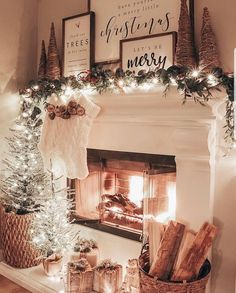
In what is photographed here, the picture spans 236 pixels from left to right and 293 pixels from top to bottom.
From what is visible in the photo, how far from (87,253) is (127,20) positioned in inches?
72.6

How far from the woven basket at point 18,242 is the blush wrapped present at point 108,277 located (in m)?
0.69

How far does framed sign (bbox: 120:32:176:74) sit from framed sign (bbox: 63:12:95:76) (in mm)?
365

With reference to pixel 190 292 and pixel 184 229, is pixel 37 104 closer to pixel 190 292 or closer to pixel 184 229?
pixel 184 229

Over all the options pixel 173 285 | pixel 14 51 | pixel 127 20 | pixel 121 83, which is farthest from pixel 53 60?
pixel 173 285

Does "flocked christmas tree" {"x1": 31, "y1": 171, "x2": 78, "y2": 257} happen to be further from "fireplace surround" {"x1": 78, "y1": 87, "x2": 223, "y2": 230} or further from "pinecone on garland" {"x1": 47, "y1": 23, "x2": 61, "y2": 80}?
"pinecone on garland" {"x1": 47, "y1": 23, "x2": 61, "y2": 80}

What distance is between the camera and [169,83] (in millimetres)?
2102

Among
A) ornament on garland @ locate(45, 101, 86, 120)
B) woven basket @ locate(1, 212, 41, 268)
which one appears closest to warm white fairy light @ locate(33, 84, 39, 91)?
ornament on garland @ locate(45, 101, 86, 120)

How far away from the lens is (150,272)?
207cm

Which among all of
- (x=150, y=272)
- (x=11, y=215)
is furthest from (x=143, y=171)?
(x=11, y=215)

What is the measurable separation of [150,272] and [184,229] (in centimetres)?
33

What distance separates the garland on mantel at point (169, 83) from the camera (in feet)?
6.43

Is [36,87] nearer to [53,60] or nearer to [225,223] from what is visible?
[53,60]

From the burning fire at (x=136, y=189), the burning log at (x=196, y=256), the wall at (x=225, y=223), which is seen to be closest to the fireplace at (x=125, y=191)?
the burning fire at (x=136, y=189)

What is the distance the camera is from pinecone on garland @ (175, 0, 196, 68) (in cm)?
221
